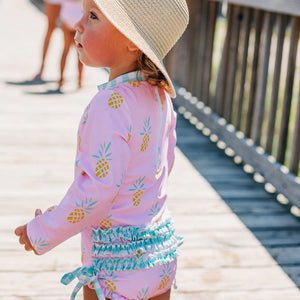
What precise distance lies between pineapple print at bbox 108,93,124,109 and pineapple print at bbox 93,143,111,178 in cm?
10

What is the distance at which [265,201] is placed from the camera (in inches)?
150

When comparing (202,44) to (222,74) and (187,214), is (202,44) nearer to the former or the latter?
(222,74)

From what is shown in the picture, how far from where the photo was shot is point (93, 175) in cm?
161

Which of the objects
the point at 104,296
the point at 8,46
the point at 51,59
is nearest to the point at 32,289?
the point at 104,296

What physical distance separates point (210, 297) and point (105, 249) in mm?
1005

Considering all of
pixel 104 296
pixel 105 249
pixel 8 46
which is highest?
pixel 105 249

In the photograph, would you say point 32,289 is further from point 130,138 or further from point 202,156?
point 202,156

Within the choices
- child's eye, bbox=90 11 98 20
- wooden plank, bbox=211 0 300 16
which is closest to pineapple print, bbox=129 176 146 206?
child's eye, bbox=90 11 98 20

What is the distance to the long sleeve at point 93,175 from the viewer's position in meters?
1.61

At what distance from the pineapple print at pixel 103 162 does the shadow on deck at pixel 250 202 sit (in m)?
1.49

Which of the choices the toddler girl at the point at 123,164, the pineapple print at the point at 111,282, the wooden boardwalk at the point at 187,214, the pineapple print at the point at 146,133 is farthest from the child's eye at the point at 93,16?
the wooden boardwalk at the point at 187,214

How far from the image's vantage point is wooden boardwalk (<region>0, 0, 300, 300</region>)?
2.72 meters

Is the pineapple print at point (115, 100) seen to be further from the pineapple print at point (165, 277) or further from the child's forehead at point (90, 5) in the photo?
the pineapple print at point (165, 277)

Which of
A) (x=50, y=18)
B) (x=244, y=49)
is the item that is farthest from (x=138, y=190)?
(x=50, y=18)
